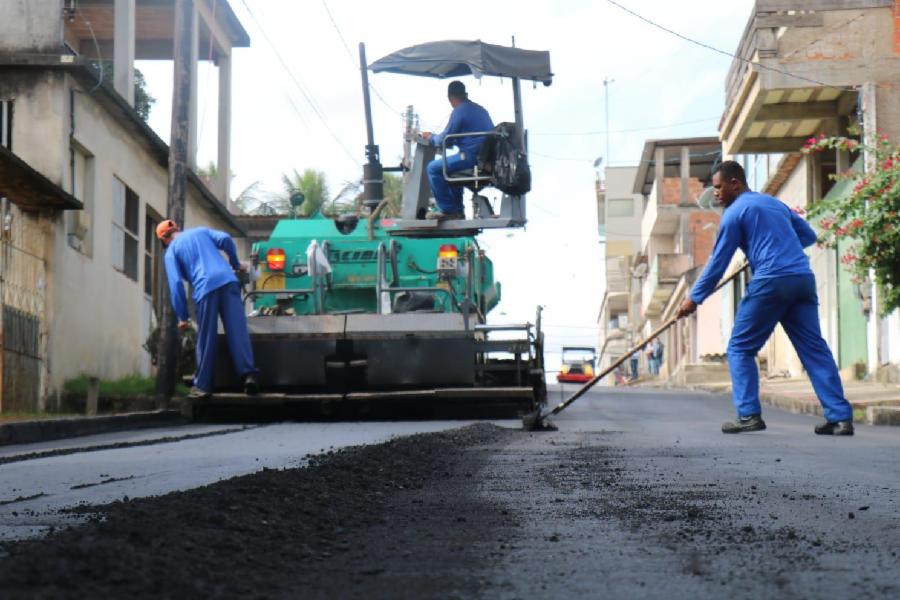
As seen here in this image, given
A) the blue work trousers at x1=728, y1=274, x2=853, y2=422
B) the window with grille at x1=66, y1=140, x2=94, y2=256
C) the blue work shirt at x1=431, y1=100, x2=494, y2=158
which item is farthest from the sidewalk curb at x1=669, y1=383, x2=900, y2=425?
the window with grille at x1=66, y1=140, x2=94, y2=256

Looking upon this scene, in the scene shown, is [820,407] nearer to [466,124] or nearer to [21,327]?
[466,124]

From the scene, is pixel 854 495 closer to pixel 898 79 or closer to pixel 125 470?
pixel 125 470

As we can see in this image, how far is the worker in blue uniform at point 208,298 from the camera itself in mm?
13664

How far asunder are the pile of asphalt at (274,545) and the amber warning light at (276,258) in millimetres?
9371

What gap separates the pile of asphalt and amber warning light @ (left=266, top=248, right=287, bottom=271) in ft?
30.7

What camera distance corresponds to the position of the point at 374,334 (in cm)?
1399

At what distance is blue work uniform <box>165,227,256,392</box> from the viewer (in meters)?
13.7

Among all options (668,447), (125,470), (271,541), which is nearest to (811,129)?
(668,447)

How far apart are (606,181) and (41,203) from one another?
73261 mm

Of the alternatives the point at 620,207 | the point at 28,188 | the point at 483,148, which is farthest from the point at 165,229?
the point at 620,207

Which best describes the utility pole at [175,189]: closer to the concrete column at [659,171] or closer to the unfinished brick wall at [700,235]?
the unfinished brick wall at [700,235]

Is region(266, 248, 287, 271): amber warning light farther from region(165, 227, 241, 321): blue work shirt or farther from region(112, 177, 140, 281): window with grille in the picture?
region(112, 177, 140, 281): window with grille

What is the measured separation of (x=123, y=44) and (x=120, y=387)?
17.8ft

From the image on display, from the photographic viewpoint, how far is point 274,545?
361 centimetres
